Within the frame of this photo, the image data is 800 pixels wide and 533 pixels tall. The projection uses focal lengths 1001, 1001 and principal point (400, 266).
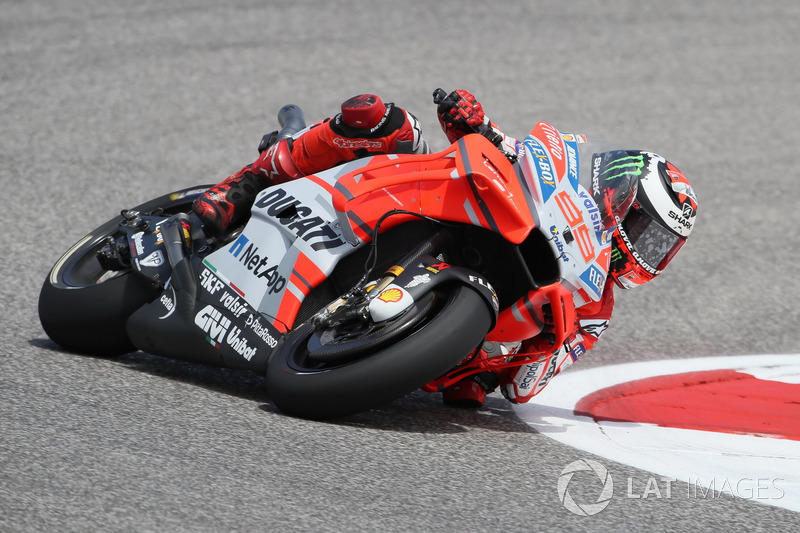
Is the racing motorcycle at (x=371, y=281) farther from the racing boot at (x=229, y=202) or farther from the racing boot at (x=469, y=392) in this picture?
the racing boot at (x=469, y=392)

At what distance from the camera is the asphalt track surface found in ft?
9.94

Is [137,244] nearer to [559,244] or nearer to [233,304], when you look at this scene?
[233,304]

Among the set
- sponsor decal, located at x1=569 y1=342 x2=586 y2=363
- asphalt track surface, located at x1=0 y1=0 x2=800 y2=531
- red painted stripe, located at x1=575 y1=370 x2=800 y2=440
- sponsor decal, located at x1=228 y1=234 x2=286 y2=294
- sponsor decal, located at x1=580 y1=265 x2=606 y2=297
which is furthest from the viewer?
red painted stripe, located at x1=575 y1=370 x2=800 y2=440

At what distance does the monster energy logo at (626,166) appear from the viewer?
3.97m

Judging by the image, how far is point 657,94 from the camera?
9.59 metres

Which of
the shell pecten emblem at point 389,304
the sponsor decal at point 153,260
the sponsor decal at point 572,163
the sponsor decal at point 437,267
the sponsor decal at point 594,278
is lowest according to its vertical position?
the sponsor decal at point 594,278

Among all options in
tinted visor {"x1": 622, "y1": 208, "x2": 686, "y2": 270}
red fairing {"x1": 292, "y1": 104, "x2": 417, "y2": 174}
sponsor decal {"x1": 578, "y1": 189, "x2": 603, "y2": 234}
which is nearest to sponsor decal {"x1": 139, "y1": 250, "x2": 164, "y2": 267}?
red fairing {"x1": 292, "y1": 104, "x2": 417, "y2": 174}

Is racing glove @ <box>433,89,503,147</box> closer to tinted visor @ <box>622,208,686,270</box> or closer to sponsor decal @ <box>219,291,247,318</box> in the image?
tinted visor @ <box>622,208,686,270</box>

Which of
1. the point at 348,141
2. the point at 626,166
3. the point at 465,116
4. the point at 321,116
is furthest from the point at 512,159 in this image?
the point at 321,116

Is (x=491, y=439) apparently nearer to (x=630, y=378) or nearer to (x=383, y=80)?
(x=630, y=378)

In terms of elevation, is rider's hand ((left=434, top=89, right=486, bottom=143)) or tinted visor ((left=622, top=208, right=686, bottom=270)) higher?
rider's hand ((left=434, top=89, right=486, bottom=143))

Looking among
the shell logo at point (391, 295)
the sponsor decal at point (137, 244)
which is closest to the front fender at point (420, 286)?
the shell logo at point (391, 295)

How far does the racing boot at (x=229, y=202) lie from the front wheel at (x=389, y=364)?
0.94m

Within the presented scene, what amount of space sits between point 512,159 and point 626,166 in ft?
1.56
